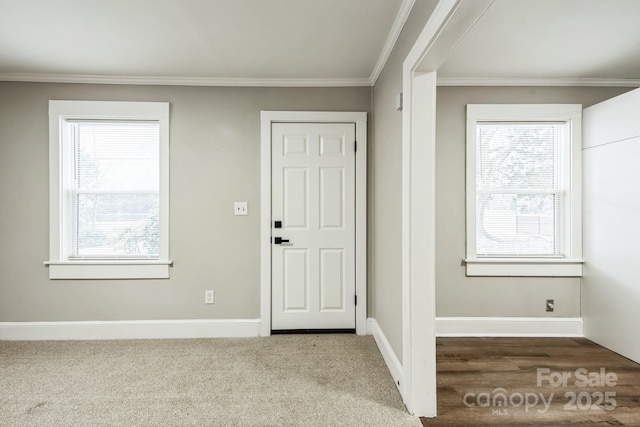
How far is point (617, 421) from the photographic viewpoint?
6.33 ft

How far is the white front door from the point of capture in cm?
317

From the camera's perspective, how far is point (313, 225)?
3193mm

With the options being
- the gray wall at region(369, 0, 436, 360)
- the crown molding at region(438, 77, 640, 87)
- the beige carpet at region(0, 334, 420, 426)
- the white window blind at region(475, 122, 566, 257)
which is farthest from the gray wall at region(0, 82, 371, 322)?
the white window blind at region(475, 122, 566, 257)

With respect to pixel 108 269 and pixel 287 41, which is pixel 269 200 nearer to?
pixel 287 41

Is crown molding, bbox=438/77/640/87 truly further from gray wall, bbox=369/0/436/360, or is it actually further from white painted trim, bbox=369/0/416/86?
gray wall, bbox=369/0/436/360

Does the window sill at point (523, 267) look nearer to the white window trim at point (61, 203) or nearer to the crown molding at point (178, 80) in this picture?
the crown molding at point (178, 80)

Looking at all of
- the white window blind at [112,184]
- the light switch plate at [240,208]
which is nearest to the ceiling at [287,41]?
the white window blind at [112,184]

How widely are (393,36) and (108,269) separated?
10.3 feet

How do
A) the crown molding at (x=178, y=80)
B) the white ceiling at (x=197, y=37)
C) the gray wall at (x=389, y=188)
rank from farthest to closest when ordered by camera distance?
the crown molding at (x=178, y=80) < the gray wall at (x=389, y=188) < the white ceiling at (x=197, y=37)

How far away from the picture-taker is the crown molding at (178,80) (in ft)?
9.92

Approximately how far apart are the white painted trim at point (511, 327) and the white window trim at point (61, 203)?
9.05 feet

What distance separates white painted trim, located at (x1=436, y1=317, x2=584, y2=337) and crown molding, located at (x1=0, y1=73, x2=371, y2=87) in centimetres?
246

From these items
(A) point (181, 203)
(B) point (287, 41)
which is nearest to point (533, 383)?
(B) point (287, 41)

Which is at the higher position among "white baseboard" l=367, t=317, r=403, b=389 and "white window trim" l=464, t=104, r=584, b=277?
"white window trim" l=464, t=104, r=584, b=277
